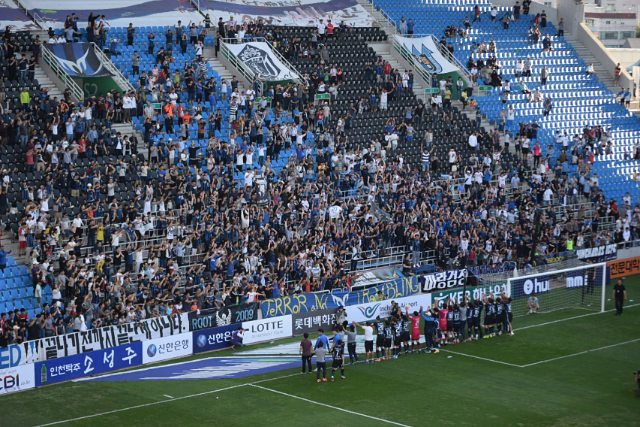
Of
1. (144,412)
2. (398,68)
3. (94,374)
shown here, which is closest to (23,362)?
(94,374)

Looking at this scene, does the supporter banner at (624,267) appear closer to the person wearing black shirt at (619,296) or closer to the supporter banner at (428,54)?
the person wearing black shirt at (619,296)

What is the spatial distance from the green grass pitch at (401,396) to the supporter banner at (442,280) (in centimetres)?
657

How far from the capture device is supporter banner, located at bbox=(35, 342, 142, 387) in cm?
3528

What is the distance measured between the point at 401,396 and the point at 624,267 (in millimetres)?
21959

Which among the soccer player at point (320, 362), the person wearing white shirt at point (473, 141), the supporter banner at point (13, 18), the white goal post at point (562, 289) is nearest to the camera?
the soccer player at point (320, 362)

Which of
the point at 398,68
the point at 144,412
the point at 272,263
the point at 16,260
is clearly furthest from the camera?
the point at 398,68

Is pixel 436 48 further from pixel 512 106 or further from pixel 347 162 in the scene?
pixel 347 162

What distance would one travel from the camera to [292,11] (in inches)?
2393

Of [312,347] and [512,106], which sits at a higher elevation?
[512,106]

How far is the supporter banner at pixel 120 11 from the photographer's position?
172ft

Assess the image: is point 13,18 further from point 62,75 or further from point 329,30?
point 329,30

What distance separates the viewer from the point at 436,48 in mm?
63031

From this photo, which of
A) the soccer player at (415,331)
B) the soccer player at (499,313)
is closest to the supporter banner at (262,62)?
the soccer player at (499,313)

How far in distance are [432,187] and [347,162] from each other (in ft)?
13.7
